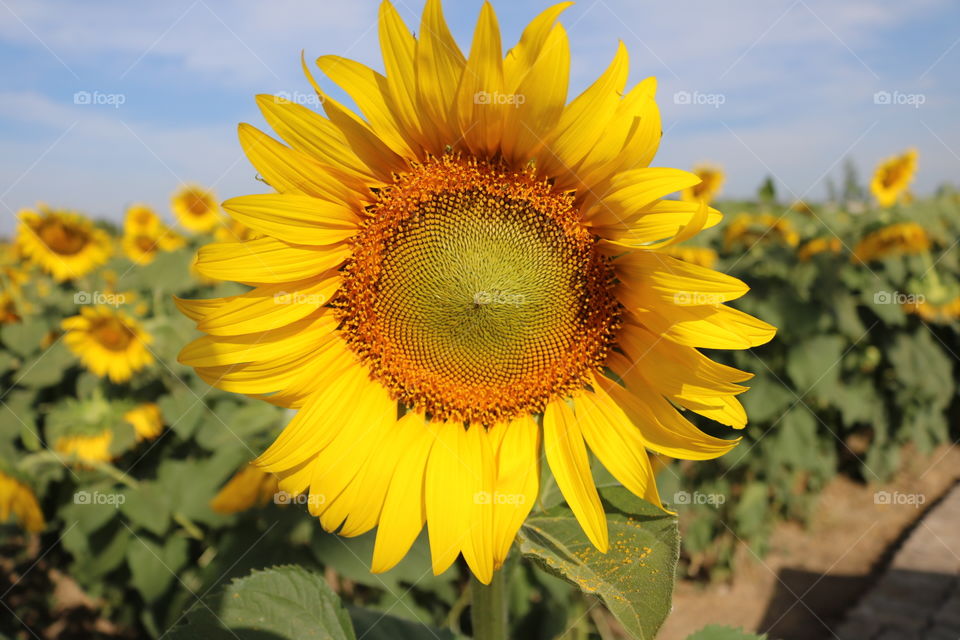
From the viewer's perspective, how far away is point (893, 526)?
605cm

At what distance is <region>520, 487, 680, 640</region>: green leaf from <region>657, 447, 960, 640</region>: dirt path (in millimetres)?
4046

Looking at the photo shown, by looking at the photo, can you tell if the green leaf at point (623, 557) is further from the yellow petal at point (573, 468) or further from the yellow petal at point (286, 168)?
the yellow petal at point (286, 168)

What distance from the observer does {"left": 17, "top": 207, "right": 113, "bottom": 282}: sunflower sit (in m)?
6.05

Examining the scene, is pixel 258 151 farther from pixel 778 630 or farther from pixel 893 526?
pixel 893 526

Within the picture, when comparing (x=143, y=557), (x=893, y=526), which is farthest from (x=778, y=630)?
(x=143, y=557)

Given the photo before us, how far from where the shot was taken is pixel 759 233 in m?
5.41

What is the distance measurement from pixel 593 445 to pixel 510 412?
0.25 metres

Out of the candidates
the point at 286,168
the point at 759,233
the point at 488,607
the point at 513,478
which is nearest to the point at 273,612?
the point at 488,607

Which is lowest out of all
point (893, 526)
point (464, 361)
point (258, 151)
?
point (893, 526)

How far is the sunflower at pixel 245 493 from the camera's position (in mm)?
2873

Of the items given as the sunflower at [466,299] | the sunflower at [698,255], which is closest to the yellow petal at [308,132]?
the sunflower at [466,299]

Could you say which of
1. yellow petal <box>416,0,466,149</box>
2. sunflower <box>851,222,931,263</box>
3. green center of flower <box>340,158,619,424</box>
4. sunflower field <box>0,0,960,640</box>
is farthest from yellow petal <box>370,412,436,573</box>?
sunflower <box>851,222,931,263</box>

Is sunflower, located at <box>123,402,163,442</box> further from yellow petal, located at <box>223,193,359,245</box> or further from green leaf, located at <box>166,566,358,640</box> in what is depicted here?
yellow petal, located at <box>223,193,359,245</box>

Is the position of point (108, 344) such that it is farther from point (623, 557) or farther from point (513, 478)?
point (623, 557)
